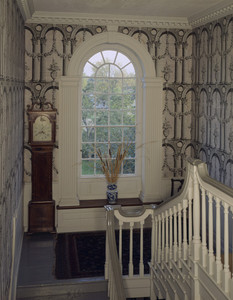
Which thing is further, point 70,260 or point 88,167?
point 88,167

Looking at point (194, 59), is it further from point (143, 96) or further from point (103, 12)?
point (103, 12)

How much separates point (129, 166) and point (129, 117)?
2.73 ft

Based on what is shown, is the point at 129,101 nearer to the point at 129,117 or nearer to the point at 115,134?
the point at 129,117

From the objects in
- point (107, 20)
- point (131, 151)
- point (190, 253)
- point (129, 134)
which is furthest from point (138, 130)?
point (190, 253)

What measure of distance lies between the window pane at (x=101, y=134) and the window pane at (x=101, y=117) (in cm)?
10

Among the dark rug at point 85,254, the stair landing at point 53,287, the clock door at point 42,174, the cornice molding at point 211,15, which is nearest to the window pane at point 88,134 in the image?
the clock door at point 42,174

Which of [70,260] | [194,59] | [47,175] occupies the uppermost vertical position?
[194,59]

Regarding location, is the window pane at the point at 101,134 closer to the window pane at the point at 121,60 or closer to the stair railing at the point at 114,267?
the window pane at the point at 121,60

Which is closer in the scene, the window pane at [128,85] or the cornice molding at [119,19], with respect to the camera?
the cornice molding at [119,19]

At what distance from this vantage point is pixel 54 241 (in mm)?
6133

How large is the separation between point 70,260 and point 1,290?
226 centimetres

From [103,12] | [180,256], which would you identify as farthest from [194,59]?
[180,256]

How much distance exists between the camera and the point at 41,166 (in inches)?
253

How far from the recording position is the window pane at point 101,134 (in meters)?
6.95
